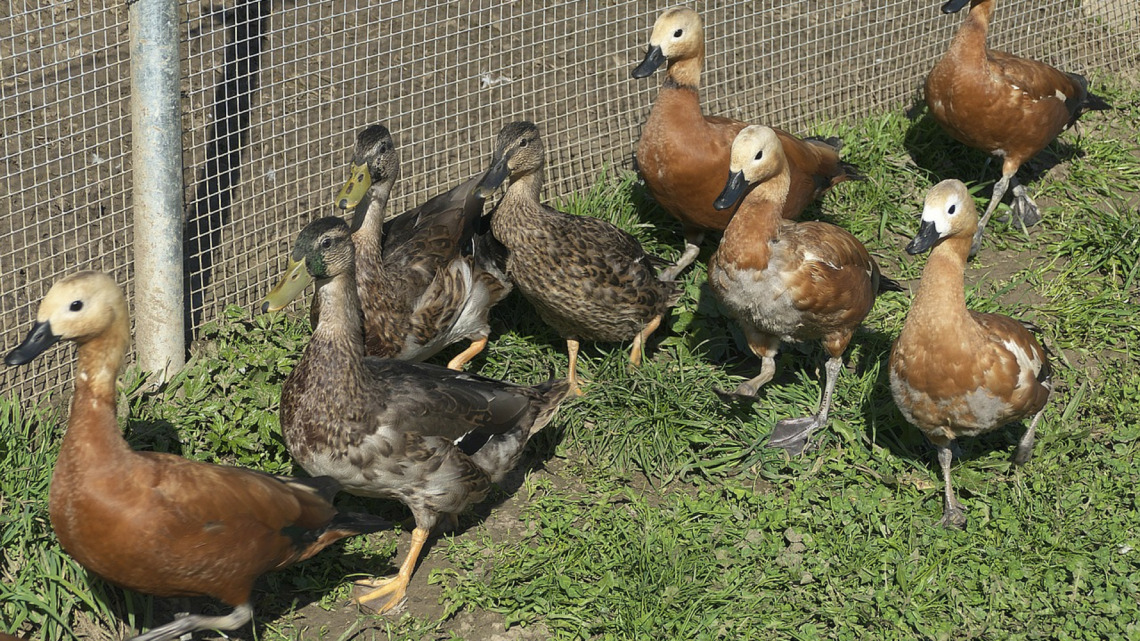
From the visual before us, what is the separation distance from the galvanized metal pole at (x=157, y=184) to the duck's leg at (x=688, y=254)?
2587mm

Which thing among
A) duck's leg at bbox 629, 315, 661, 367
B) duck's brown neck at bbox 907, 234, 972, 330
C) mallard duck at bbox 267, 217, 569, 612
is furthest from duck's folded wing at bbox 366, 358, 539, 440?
duck's brown neck at bbox 907, 234, 972, 330

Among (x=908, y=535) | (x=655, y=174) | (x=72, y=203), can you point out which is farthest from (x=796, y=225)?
(x=72, y=203)

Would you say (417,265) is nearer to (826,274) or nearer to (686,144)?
(686,144)

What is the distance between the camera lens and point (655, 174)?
6.22 meters

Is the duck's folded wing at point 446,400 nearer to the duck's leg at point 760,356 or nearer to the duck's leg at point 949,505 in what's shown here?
the duck's leg at point 760,356

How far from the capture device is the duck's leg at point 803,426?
5508mm

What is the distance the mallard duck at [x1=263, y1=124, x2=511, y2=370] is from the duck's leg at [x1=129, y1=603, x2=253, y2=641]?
142 cm

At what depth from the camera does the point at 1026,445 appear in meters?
5.32

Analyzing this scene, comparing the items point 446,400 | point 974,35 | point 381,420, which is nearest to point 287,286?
point 381,420

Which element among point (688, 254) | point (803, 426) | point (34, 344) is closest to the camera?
point (34, 344)

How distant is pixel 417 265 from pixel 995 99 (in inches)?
137

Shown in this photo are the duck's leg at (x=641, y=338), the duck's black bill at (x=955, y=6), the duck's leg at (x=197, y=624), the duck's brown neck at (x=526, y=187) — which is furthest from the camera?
the duck's black bill at (x=955, y=6)

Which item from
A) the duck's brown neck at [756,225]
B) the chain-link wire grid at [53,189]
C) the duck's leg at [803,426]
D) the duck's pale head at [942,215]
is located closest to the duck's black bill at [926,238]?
the duck's pale head at [942,215]

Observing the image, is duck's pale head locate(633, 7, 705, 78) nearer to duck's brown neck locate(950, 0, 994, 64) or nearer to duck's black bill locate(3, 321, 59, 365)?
duck's brown neck locate(950, 0, 994, 64)
